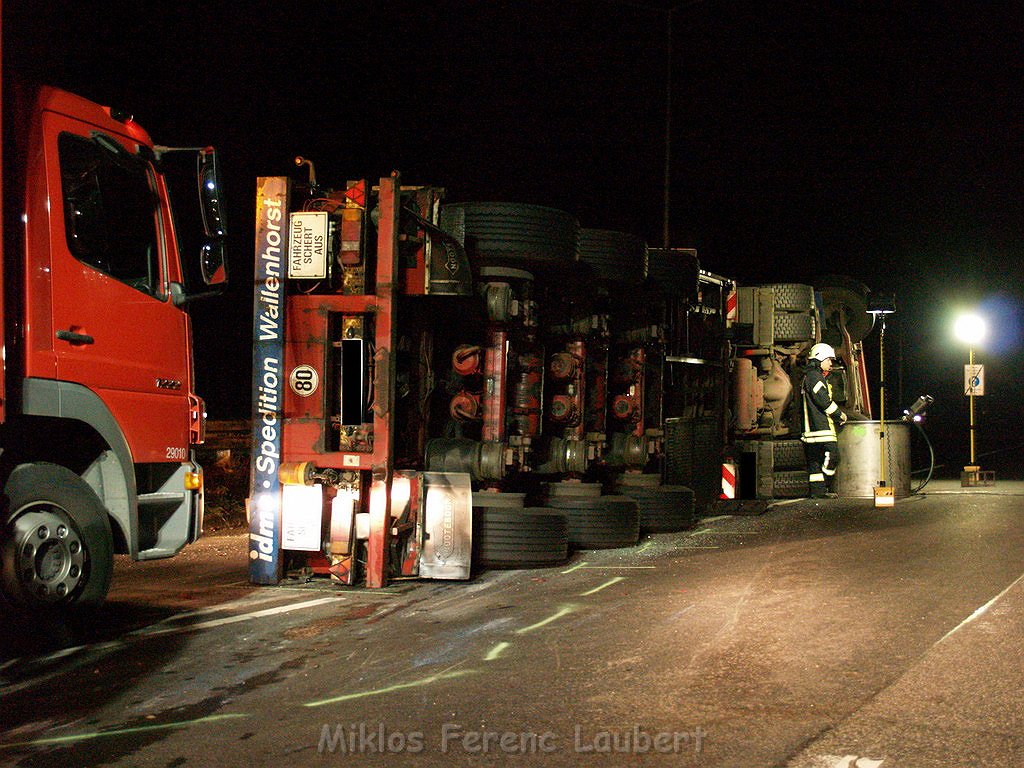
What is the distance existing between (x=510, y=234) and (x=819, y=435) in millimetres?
7533

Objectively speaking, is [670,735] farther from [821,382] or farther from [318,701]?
[821,382]

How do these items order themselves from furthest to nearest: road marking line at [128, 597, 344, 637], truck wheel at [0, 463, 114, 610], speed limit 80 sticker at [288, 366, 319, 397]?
1. speed limit 80 sticker at [288, 366, 319, 397]
2. road marking line at [128, 597, 344, 637]
3. truck wheel at [0, 463, 114, 610]

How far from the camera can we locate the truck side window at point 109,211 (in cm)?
675

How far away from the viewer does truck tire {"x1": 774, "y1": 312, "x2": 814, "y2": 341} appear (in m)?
16.0

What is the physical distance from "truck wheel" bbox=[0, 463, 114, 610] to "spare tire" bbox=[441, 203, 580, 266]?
3944 mm

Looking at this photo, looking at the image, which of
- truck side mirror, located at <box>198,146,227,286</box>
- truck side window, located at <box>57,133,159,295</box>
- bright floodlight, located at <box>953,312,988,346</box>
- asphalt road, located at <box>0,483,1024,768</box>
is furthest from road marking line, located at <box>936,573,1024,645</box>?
bright floodlight, located at <box>953,312,988,346</box>

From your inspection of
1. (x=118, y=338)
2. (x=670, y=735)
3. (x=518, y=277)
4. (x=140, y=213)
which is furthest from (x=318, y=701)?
(x=518, y=277)

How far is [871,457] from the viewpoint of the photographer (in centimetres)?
1525

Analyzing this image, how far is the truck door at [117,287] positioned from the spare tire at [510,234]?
2.73m

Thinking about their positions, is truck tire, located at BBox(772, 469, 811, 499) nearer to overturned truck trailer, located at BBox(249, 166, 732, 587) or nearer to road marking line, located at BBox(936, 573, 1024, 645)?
overturned truck trailer, located at BBox(249, 166, 732, 587)

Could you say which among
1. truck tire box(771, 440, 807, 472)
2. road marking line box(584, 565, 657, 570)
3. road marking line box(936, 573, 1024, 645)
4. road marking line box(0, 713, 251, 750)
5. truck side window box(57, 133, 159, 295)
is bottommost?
road marking line box(0, 713, 251, 750)

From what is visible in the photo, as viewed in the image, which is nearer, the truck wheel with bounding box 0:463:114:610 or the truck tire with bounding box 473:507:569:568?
the truck wheel with bounding box 0:463:114:610

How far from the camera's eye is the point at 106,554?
6859 millimetres

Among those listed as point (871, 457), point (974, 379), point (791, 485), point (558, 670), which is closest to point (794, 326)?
point (871, 457)
